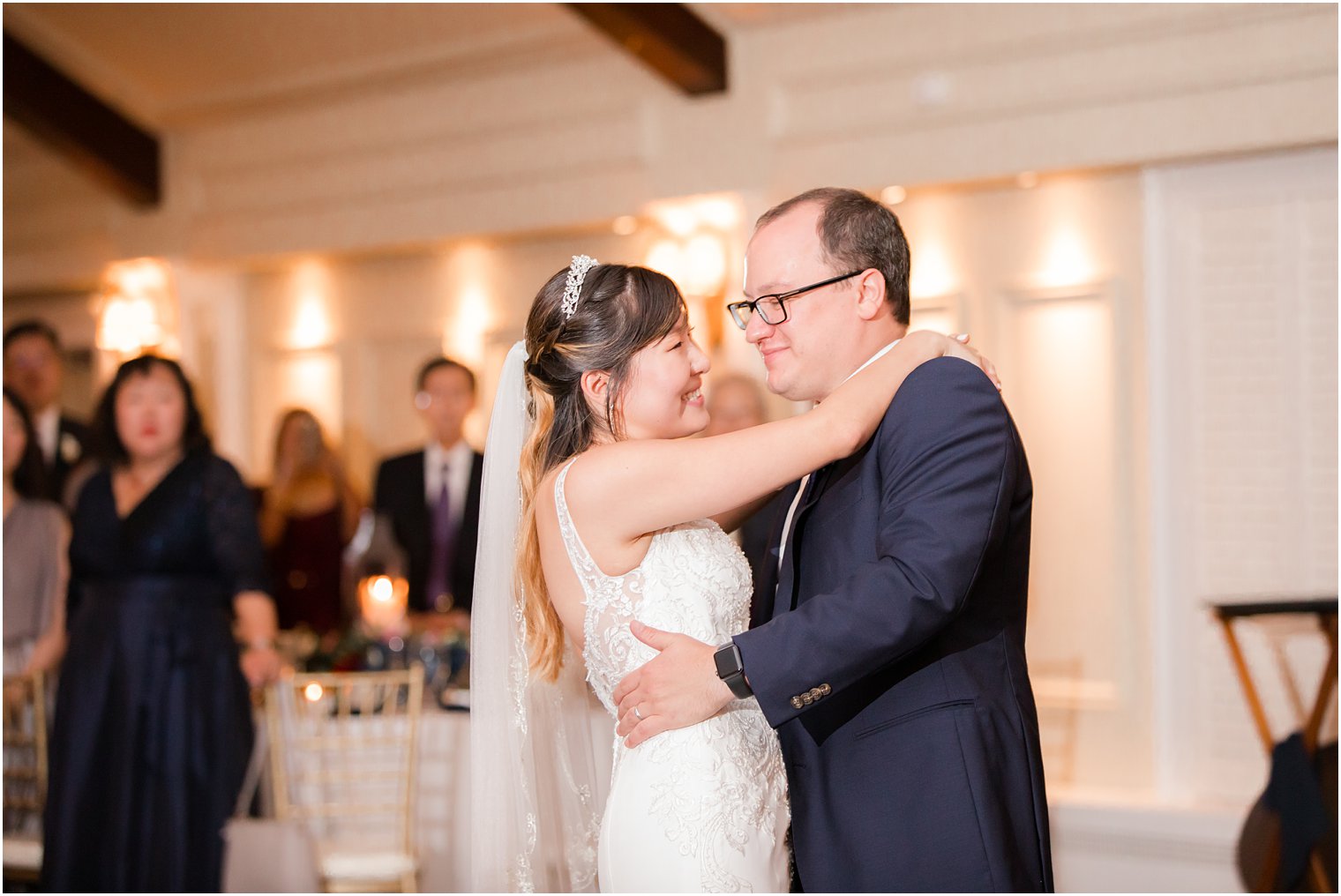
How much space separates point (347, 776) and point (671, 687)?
2.44 meters

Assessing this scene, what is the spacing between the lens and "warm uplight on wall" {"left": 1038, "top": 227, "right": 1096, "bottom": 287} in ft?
17.7

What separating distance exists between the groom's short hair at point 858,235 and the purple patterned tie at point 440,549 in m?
3.76

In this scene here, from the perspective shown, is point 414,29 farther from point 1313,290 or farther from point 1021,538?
point 1021,538

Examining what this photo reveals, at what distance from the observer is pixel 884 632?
1.90 m

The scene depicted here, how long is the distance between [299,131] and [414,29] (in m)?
1.08

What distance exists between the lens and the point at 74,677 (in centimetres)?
427

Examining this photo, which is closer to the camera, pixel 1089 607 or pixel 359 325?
pixel 1089 607

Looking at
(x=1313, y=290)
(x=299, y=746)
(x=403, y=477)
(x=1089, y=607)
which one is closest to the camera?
(x=299, y=746)

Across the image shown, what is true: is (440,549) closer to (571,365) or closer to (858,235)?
(571,365)

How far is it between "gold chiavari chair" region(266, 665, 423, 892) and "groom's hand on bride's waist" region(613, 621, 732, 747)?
6.92 ft

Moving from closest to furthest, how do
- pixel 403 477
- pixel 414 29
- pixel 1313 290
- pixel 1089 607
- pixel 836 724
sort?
pixel 836 724
pixel 1313 290
pixel 1089 607
pixel 403 477
pixel 414 29

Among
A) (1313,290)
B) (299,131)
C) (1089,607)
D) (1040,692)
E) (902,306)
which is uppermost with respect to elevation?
(299,131)

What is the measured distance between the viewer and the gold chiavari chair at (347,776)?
407cm

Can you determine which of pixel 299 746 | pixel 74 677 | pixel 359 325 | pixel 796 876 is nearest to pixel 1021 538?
pixel 796 876
